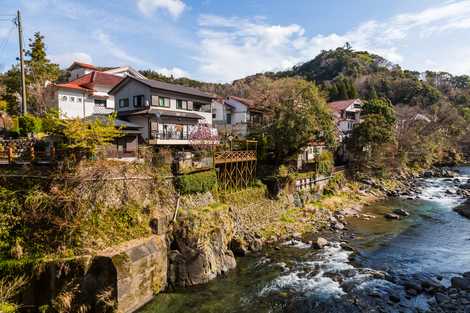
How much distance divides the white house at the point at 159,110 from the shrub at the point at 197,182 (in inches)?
251

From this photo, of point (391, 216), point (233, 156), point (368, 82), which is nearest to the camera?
point (233, 156)

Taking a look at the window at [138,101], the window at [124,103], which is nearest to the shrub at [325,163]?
the window at [138,101]

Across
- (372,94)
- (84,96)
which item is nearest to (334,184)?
(84,96)

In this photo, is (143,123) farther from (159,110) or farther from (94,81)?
(94,81)

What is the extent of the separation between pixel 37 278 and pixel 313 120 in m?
23.5

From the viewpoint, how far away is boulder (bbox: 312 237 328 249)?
814 inches

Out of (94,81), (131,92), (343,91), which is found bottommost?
(131,92)

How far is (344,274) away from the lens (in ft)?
55.1

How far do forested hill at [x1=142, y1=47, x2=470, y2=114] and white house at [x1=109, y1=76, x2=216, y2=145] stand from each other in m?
25.9

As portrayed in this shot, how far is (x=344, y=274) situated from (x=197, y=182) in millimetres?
11131

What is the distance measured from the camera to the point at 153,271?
14.5 metres

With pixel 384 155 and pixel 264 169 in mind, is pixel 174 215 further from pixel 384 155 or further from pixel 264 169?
pixel 384 155

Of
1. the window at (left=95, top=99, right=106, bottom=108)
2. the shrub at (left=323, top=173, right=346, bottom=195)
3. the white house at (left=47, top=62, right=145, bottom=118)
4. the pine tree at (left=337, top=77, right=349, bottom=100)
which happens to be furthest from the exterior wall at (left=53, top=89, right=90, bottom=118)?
the pine tree at (left=337, top=77, right=349, bottom=100)

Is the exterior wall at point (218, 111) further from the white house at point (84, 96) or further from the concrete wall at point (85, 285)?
the concrete wall at point (85, 285)
